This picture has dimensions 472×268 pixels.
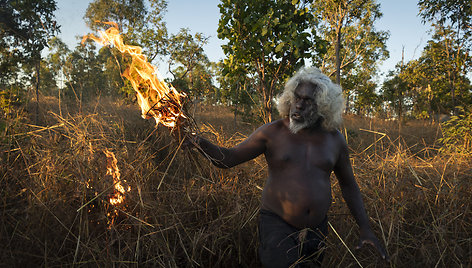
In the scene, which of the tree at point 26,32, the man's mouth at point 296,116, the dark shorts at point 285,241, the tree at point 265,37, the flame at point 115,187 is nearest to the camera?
the dark shorts at point 285,241

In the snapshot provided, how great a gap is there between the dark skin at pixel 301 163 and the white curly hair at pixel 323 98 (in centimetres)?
5

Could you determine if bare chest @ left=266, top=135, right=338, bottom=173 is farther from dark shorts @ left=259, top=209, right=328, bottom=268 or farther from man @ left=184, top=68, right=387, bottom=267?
dark shorts @ left=259, top=209, right=328, bottom=268

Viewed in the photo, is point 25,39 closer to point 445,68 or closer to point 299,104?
point 299,104

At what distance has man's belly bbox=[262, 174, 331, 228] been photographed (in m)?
1.90

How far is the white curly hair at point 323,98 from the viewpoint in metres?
2.06

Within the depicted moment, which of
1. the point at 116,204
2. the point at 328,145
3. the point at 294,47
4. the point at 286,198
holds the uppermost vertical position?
the point at 294,47

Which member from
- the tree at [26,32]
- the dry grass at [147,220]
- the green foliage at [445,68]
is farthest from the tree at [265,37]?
the green foliage at [445,68]

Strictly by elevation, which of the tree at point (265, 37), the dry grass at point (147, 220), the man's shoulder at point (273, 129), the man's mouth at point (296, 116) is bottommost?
the dry grass at point (147, 220)

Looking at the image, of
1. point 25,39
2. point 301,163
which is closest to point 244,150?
point 301,163

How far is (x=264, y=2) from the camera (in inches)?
196

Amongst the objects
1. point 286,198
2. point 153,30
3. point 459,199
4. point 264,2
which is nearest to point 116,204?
point 286,198

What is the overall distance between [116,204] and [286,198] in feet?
4.71

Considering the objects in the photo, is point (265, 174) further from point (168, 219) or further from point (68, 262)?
point (68, 262)

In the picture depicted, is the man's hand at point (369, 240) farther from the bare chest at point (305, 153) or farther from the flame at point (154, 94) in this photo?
the flame at point (154, 94)
